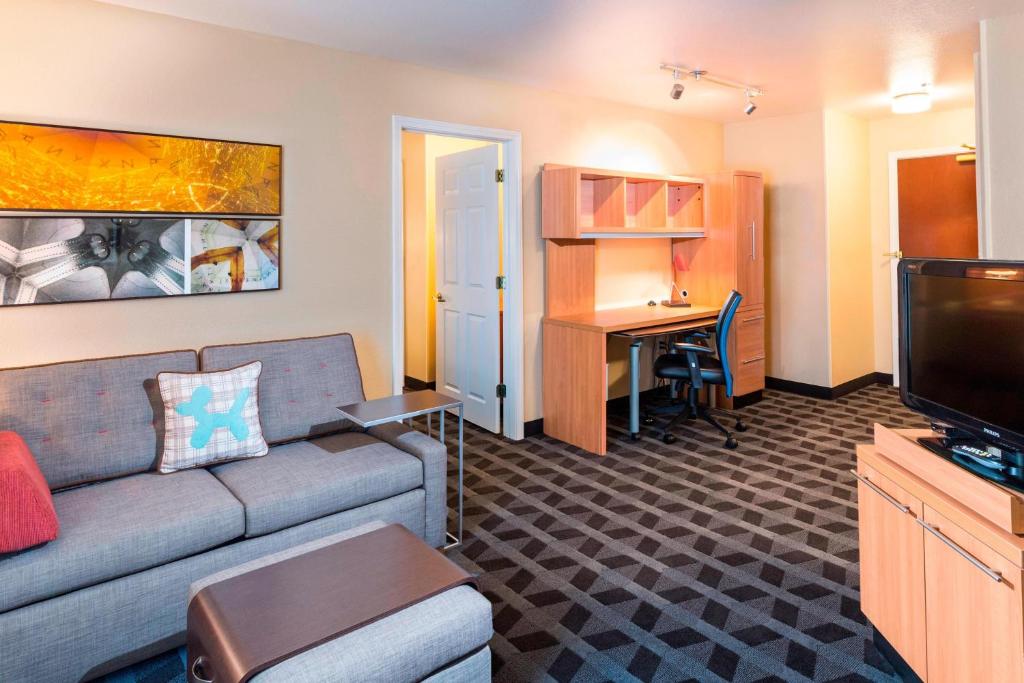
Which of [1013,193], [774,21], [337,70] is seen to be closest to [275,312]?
[337,70]

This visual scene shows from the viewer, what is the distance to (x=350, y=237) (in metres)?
3.53

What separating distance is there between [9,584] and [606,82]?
403 cm

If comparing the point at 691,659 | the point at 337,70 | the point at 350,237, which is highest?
the point at 337,70

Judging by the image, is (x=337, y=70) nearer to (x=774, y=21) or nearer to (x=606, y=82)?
(x=606, y=82)

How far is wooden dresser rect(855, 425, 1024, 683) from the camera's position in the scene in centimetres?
134

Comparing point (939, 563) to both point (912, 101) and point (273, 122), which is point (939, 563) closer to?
point (273, 122)

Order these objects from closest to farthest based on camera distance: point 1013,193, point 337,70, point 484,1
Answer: point 484,1
point 1013,193
point 337,70

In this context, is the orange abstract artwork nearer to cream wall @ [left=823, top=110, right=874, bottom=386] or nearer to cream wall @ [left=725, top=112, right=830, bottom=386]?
cream wall @ [left=725, top=112, right=830, bottom=386]

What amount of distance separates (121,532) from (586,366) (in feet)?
9.18

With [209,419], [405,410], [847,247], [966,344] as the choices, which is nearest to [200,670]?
[209,419]

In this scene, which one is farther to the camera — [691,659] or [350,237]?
[350,237]

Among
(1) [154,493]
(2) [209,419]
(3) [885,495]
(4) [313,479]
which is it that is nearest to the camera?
(3) [885,495]

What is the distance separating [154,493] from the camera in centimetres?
232

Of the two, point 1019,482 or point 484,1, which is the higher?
point 484,1
